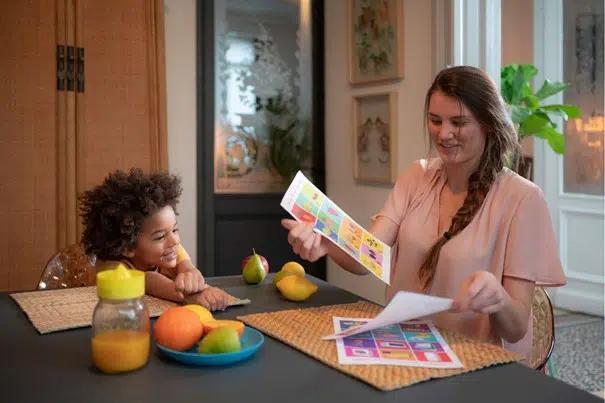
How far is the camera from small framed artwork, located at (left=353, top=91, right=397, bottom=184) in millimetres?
3564

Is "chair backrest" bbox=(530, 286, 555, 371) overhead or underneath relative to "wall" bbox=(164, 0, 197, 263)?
underneath

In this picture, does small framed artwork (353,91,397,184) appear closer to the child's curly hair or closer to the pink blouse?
the pink blouse

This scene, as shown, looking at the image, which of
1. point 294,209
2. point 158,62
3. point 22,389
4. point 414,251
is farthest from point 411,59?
point 22,389

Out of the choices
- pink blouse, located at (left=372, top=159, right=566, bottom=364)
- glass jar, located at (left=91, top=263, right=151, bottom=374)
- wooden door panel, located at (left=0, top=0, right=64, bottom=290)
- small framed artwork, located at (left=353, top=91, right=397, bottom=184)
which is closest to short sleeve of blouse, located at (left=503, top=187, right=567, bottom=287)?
pink blouse, located at (left=372, top=159, right=566, bottom=364)

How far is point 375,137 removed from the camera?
12.2ft

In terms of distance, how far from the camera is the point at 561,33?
5223mm

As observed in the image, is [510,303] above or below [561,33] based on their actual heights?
below

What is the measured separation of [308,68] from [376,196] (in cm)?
99

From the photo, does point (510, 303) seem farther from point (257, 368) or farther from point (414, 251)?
point (257, 368)

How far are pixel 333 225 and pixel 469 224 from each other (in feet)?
1.51

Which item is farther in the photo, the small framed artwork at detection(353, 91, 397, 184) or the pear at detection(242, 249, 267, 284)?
the small framed artwork at detection(353, 91, 397, 184)

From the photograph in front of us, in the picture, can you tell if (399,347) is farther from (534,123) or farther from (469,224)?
(534,123)

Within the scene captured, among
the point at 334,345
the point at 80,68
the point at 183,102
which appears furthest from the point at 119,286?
the point at 183,102

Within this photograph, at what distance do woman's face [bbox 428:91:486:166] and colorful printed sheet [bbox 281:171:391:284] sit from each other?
0.39 meters
